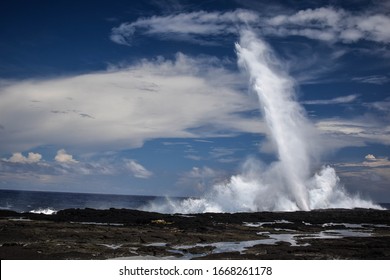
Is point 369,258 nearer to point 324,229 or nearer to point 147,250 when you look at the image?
point 147,250

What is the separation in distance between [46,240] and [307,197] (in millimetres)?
65748

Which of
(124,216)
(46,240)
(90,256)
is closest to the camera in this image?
(90,256)

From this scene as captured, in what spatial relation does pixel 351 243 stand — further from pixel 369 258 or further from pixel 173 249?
pixel 173 249

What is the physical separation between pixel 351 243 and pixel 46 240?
840 inches

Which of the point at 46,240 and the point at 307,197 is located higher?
the point at 307,197

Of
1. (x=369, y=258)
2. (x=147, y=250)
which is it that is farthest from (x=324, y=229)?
(x=147, y=250)

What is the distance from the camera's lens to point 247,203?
257 feet

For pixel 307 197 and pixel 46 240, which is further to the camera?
pixel 307 197

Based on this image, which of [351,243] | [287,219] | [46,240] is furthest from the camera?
[287,219]

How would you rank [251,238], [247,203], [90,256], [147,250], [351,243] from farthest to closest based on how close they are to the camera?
[247,203], [251,238], [351,243], [147,250], [90,256]

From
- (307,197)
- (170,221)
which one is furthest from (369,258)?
(307,197)
